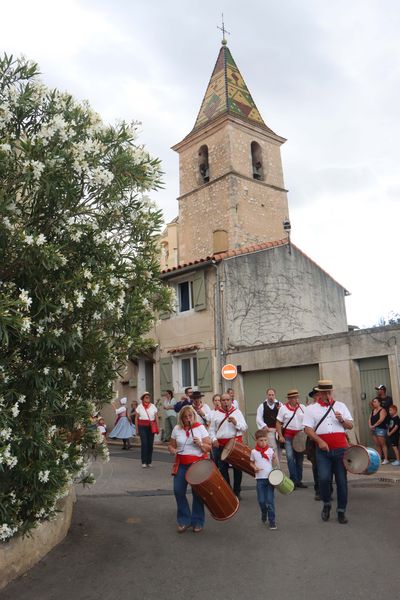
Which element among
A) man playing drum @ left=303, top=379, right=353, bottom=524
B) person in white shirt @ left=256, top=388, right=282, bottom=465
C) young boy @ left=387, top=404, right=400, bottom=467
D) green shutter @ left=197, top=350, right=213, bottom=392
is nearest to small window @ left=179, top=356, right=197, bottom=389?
green shutter @ left=197, top=350, right=213, bottom=392

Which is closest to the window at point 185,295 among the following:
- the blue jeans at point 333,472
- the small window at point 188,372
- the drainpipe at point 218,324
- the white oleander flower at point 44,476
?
the drainpipe at point 218,324

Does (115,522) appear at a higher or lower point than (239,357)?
lower

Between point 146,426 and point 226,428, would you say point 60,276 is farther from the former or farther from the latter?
point 146,426

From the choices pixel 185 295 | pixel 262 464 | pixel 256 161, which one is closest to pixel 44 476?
pixel 262 464

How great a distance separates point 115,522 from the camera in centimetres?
728

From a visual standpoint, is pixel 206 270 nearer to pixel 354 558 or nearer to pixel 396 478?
pixel 396 478

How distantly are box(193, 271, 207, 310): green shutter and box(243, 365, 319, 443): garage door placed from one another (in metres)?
2.94

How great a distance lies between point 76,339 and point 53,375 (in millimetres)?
423

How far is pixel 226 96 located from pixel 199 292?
17251 millimetres

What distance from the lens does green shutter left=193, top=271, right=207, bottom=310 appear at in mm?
19172

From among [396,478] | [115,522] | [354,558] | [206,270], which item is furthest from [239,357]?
[354,558]

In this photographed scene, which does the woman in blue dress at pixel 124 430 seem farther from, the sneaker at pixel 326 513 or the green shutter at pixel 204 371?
the sneaker at pixel 326 513

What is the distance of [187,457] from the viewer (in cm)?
699

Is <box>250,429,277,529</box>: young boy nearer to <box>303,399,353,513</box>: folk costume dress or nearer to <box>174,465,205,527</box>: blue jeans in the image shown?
<box>303,399,353,513</box>: folk costume dress
